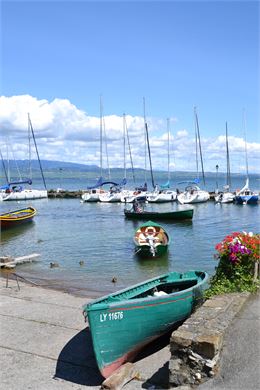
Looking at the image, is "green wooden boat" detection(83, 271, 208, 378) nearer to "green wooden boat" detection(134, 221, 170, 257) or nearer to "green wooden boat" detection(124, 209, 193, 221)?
"green wooden boat" detection(134, 221, 170, 257)

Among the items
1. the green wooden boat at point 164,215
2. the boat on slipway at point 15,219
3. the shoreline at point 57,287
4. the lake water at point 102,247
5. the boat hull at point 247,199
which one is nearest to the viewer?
the shoreline at point 57,287

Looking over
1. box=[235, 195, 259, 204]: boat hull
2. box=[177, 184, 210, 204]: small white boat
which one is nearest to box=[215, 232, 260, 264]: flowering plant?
box=[177, 184, 210, 204]: small white boat

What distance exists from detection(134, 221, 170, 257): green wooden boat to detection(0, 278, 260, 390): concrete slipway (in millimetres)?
11900

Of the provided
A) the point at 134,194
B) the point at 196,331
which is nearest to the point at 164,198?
the point at 134,194

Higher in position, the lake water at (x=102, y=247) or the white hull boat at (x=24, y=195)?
the white hull boat at (x=24, y=195)

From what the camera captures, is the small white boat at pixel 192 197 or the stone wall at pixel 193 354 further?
the small white boat at pixel 192 197

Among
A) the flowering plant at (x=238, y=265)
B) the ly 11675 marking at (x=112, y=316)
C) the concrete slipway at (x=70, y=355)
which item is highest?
the flowering plant at (x=238, y=265)

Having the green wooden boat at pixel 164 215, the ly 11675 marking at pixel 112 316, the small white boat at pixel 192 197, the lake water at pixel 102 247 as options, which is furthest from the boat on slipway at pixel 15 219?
the ly 11675 marking at pixel 112 316

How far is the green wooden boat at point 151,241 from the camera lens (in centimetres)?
2406

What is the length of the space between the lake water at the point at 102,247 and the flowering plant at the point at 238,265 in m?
6.33

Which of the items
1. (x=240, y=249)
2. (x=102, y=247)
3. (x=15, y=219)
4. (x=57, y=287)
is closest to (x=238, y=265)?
(x=240, y=249)

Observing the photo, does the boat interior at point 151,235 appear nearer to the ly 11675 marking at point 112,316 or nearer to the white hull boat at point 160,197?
the ly 11675 marking at point 112,316

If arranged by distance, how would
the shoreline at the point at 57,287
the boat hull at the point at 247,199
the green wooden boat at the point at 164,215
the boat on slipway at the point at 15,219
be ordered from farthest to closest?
the boat hull at the point at 247,199
the green wooden boat at the point at 164,215
the boat on slipway at the point at 15,219
the shoreline at the point at 57,287

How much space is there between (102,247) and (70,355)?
18460 mm
